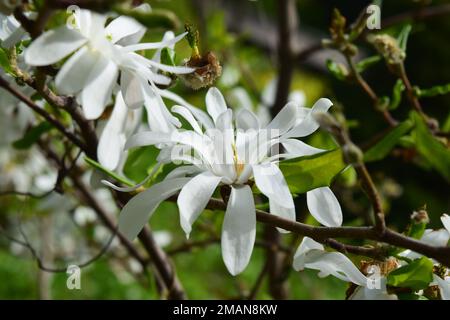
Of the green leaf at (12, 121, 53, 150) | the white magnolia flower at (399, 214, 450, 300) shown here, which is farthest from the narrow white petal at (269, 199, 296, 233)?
the green leaf at (12, 121, 53, 150)

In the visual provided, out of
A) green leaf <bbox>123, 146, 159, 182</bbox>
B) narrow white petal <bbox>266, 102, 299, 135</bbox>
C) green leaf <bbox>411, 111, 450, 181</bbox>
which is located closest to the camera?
green leaf <bbox>411, 111, 450, 181</bbox>

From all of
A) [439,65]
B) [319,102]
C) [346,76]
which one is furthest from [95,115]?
[439,65]

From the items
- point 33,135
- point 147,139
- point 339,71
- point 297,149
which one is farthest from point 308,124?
point 33,135

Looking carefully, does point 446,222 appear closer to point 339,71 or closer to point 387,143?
point 387,143

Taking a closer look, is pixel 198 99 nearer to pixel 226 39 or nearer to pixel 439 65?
pixel 226 39

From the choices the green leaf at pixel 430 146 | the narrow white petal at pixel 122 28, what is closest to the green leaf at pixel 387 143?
the green leaf at pixel 430 146

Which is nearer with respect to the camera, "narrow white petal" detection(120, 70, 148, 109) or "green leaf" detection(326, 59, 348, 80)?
"narrow white petal" detection(120, 70, 148, 109)

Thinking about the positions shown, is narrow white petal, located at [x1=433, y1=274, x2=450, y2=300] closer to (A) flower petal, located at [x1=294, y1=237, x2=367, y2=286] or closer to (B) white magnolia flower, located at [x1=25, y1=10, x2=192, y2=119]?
(A) flower petal, located at [x1=294, y1=237, x2=367, y2=286]
